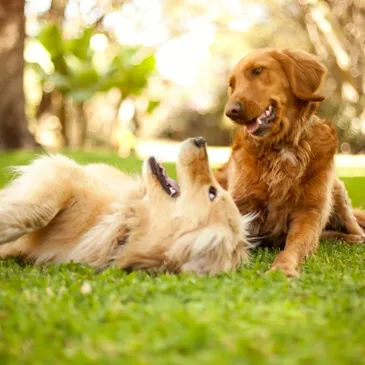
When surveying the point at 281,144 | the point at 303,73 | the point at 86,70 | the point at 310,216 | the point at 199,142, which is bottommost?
the point at 310,216

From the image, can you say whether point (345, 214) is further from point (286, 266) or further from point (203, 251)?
point (203, 251)

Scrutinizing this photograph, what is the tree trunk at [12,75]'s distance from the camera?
10781mm

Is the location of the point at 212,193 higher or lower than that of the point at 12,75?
lower

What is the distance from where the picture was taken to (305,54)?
4570 mm

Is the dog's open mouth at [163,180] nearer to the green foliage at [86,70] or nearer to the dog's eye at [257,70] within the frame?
the dog's eye at [257,70]

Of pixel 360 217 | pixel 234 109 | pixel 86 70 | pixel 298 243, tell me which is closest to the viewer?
pixel 298 243

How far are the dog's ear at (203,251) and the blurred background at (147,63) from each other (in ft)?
27.6

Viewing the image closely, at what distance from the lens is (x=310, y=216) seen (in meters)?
4.32

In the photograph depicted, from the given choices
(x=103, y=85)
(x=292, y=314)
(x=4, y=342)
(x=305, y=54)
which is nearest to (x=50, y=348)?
(x=4, y=342)

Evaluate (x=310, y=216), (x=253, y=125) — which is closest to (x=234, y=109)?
(x=253, y=125)

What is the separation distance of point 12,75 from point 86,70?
572 centimetres

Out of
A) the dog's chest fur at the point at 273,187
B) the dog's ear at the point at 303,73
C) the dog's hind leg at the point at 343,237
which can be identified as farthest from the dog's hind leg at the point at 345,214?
the dog's ear at the point at 303,73

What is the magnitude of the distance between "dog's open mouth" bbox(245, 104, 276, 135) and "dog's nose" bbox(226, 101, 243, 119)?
0.14 metres

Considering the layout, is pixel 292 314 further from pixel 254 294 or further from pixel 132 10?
pixel 132 10
